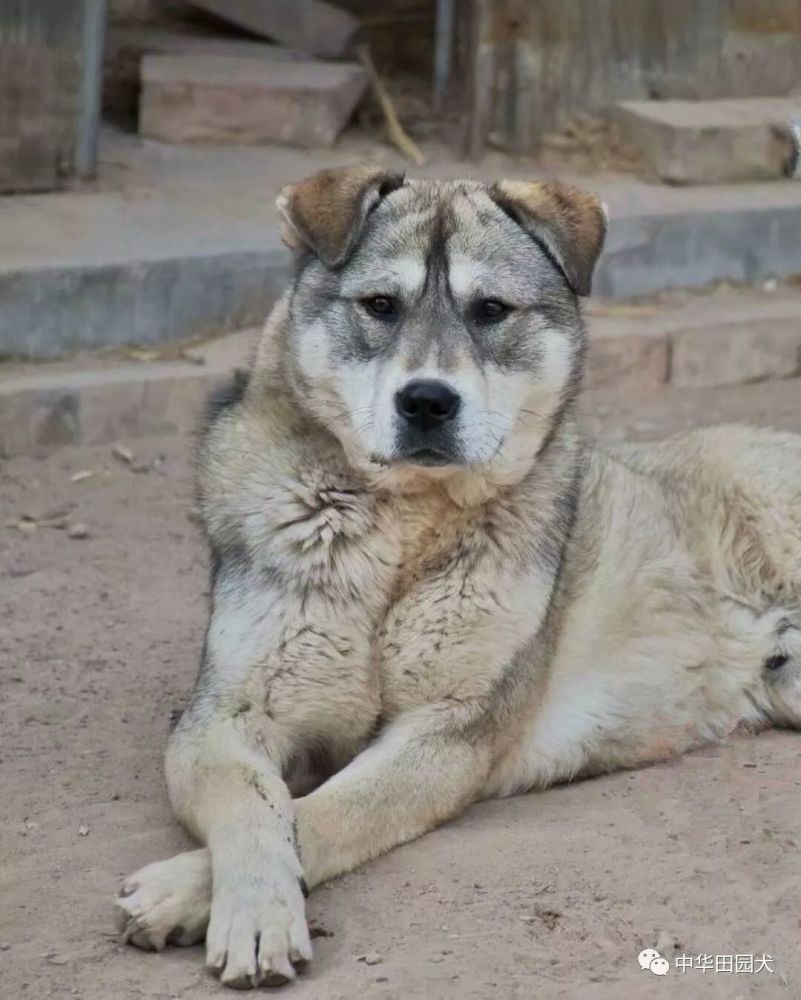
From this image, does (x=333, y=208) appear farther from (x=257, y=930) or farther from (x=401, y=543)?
(x=257, y=930)

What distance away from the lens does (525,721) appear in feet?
16.4

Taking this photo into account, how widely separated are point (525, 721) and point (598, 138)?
5.69m

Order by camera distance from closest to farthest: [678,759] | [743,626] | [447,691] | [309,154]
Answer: [447,691]
[678,759]
[743,626]
[309,154]

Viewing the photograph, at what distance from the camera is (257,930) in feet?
13.0

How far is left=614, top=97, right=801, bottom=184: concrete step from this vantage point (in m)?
9.62

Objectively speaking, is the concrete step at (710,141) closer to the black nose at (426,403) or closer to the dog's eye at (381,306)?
the dog's eye at (381,306)

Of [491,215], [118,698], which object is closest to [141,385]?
[118,698]

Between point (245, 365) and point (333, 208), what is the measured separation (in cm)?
232

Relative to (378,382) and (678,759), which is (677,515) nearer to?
(678,759)

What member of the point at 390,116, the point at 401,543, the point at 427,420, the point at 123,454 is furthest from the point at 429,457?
Answer: the point at 390,116

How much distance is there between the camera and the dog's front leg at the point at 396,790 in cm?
442

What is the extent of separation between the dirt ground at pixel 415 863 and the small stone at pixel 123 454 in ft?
4.13

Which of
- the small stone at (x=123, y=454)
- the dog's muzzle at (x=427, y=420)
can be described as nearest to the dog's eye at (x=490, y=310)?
the dog's muzzle at (x=427, y=420)

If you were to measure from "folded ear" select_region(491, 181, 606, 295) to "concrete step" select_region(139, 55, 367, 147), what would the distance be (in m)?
4.84
